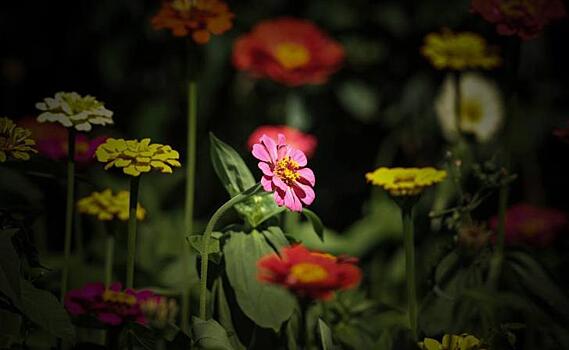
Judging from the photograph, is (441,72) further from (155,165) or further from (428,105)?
(155,165)

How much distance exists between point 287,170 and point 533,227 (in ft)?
2.09

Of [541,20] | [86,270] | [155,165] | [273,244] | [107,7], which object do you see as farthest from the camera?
[107,7]

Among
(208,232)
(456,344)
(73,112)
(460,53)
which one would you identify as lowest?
(456,344)

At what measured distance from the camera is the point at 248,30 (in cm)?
188

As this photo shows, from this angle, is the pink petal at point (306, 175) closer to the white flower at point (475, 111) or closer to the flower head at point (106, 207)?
the flower head at point (106, 207)

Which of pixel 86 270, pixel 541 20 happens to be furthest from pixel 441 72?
pixel 86 270

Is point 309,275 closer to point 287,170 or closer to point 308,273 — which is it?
point 308,273

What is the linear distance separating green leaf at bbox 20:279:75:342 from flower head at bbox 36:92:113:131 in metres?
0.16

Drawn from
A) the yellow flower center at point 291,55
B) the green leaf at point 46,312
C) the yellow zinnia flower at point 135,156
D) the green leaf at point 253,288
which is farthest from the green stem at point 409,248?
the yellow flower center at point 291,55

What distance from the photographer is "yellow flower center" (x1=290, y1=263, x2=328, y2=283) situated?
0.77 meters

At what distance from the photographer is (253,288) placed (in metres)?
0.92

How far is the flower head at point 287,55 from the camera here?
4.89ft

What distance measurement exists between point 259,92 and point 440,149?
42cm

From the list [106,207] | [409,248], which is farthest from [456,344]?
[106,207]
